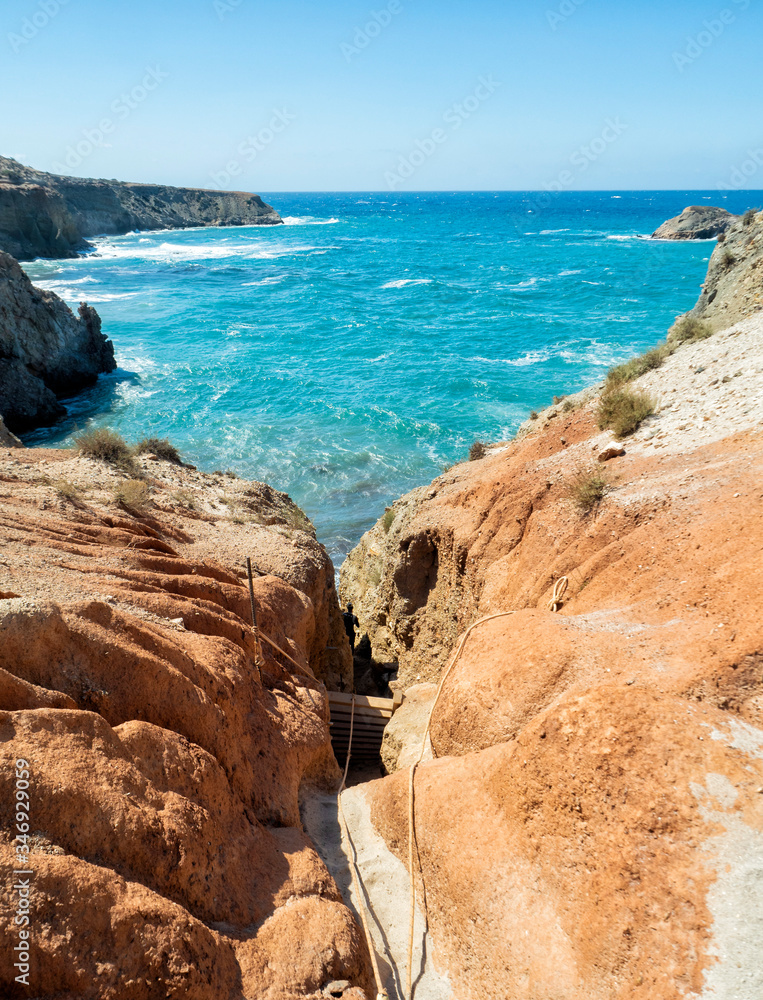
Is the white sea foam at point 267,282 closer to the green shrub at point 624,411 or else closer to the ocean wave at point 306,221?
the green shrub at point 624,411

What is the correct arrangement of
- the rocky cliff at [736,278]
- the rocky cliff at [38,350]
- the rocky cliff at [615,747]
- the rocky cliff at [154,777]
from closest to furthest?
the rocky cliff at [154,777], the rocky cliff at [615,747], the rocky cliff at [736,278], the rocky cliff at [38,350]

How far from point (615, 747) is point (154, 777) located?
3.94 meters

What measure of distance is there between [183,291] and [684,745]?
6282cm

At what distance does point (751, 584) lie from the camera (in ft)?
19.3

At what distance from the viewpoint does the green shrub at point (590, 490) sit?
9.64m

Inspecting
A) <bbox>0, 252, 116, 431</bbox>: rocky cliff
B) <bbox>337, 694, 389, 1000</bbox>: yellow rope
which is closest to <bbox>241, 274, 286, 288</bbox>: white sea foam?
<bbox>0, 252, 116, 431</bbox>: rocky cliff

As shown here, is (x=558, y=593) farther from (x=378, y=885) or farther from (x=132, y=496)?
(x=132, y=496)

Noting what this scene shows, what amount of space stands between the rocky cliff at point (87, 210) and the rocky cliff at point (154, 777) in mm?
66656

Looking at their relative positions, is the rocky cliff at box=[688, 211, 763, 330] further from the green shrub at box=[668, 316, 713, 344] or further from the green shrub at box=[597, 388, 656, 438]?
the green shrub at box=[597, 388, 656, 438]

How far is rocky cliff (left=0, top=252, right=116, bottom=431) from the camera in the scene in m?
28.3

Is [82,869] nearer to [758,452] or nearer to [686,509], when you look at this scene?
[686,509]

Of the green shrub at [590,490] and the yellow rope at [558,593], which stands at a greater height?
the green shrub at [590,490]

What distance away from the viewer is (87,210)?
9600 cm

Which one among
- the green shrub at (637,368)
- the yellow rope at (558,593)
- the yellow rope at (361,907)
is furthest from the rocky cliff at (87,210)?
the yellow rope at (361,907)
